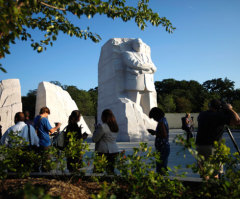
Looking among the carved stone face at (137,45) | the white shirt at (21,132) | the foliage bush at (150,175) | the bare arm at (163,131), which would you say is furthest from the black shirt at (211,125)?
the carved stone face at (137,45)

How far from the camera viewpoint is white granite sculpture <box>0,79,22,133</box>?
40.9 ft

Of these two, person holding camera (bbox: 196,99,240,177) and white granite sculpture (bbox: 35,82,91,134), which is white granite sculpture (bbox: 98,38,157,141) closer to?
white granite sculpture (bbox: 35,82,91,134)

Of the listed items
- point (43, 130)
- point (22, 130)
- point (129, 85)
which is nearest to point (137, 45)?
point (129, 85)

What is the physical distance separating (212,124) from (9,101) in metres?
12.8

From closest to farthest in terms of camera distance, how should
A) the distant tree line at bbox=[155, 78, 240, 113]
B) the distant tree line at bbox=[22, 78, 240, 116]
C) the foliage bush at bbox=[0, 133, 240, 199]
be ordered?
the foliage bush at bbox=[0, 133, 240, 199] → the distant tree line at bbox=[22, 78, 240, 116] → the distant tree line at bbox=[155, 78, 240, 113]

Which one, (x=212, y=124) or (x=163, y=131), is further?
(x=163, y=131)

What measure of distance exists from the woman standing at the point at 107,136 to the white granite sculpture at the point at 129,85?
6.55 meters

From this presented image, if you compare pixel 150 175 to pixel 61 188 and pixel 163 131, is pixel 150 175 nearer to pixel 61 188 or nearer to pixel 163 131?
pixel 61 188

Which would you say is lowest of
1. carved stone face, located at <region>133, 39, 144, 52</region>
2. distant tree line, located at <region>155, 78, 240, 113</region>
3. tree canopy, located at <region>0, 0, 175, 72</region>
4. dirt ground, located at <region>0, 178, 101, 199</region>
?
dirt ground, located at <region>0, 178, 101, 199</region>

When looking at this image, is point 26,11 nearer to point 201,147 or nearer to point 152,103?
point 201,147

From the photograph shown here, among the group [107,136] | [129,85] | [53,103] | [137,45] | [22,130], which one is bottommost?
[107,136]

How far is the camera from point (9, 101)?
1304cm

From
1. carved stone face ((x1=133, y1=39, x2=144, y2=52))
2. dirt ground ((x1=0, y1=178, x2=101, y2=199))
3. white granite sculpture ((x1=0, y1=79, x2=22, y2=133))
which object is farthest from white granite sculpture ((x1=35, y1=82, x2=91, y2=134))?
dirt ground ((x1=0, y1=178, x2=101, y2=199))

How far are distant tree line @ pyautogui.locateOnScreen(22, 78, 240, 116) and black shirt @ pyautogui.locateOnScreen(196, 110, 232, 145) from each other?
28.6 meters
